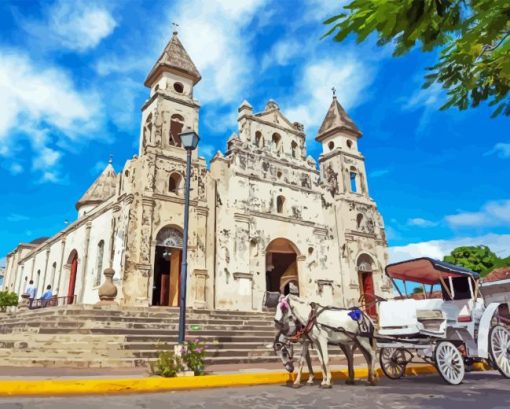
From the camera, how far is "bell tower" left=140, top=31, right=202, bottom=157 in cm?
1866

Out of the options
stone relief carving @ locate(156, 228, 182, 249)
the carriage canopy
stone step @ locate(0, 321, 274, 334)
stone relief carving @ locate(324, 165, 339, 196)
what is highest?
stone relief carving @ locate(324, 165, 339, 196)

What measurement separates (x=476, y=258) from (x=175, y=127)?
28765mm

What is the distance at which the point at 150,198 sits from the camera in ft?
55.1

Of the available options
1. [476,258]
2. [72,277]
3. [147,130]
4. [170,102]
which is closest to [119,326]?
[147,130]

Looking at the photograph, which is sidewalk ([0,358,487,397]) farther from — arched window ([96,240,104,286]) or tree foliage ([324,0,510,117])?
arched window ([96,240,104,286])

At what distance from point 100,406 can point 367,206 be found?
21.9 meters

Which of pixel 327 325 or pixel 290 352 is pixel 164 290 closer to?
pixel 290 352

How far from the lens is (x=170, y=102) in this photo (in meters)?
19.3

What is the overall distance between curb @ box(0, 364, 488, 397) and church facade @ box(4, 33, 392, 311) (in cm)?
667

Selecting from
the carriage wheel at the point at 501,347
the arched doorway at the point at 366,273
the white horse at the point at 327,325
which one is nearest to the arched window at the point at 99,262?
the white horse at the point at 327,325

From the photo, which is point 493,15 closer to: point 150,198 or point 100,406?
point 100,406

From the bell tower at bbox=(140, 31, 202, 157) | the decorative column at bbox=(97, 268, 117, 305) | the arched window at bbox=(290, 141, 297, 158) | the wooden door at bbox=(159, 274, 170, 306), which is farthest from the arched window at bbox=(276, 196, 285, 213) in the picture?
the decorative column at bbox=(97, 268, 117, 305)

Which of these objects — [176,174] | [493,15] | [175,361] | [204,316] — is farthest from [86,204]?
[493,15]

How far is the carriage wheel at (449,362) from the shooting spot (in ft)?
23.2
